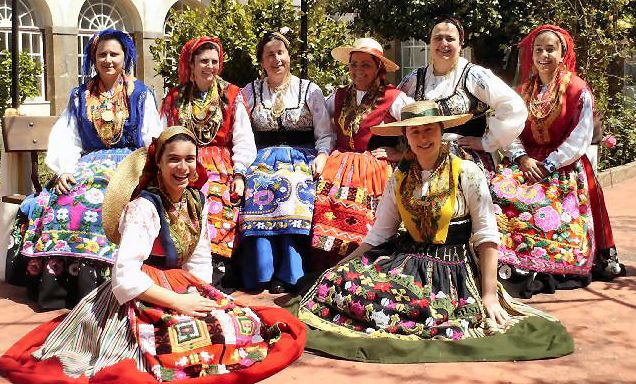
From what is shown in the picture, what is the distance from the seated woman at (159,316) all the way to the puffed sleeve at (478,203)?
1128 millimetres

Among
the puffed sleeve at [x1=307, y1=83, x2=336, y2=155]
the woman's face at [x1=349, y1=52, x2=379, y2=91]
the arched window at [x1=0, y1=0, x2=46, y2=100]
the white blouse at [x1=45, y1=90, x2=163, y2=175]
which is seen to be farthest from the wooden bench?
the arched window at [x1=0, y1=0, x2=46, y2=100]

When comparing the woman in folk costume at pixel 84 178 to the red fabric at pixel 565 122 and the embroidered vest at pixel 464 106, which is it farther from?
the red fabric at pixel 565 122

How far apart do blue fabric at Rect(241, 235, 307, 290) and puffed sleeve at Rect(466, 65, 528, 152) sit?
4.94 feet

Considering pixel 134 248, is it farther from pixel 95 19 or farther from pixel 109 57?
pixel 95 19

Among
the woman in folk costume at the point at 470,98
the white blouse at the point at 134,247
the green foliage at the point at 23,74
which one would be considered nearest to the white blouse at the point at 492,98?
the woman in folk costume at the point at 470,98

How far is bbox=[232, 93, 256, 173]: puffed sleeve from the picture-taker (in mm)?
5316

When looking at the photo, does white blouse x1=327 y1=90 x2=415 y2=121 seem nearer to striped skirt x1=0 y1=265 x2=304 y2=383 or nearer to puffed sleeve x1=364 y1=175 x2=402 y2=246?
puffed sleeve x1=364 y1=175 x2=402 y2=246

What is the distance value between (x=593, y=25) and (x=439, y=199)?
24.3 feet

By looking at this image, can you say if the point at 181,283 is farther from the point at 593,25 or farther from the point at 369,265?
the point at 593,25

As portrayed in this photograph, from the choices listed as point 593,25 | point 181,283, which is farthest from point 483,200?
point 593,25

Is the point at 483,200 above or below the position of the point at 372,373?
above

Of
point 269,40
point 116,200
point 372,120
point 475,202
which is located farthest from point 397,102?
point 116,200

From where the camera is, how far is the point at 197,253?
3811 mm

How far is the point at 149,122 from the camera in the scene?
206 inches
